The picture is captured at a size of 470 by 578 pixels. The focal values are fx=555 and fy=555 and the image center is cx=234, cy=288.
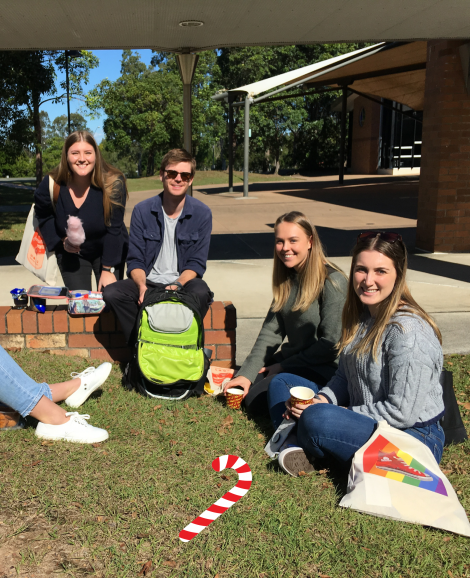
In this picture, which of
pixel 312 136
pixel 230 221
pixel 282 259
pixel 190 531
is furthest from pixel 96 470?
pixel 312 136

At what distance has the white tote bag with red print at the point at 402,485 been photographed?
2.36 metres

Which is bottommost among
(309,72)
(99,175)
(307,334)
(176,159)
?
Result: (307,334)

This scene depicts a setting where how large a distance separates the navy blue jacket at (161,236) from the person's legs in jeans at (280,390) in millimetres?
1086

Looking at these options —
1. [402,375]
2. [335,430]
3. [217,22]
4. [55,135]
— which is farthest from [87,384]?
[55,135]

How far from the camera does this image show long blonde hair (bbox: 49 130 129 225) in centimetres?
413

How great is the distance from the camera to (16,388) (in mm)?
3039

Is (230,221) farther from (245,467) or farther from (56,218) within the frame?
(245,467)

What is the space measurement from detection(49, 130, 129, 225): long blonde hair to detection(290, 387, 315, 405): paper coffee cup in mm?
2180

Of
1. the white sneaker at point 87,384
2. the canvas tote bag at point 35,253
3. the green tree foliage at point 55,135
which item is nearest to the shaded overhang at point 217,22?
the canvas tote bag at point 35,253

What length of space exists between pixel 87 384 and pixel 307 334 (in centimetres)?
145

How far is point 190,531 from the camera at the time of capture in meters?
2.43

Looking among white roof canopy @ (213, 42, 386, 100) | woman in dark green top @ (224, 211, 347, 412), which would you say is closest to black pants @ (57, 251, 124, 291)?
woman in dark green top @ (224, 211, 347, 412)

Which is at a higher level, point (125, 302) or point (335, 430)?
point (125, 302)

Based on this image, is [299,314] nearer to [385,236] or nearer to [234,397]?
[234,397]
